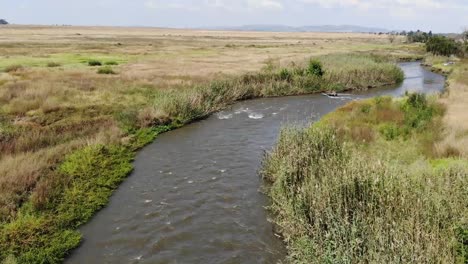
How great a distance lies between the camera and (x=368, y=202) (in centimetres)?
1213

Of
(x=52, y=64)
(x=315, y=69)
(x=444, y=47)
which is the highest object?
(x=444, y=47)

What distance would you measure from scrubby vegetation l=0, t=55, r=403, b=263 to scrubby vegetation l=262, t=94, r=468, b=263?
866cm

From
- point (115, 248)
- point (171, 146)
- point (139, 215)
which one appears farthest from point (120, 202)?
point (171, 146)

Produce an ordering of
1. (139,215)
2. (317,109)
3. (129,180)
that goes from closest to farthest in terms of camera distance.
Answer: (139,215) → (129,180) → (317,109)

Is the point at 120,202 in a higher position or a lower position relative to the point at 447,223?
lower

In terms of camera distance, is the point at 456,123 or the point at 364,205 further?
the point at 456,123

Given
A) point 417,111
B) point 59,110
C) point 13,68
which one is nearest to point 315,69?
point 417,111

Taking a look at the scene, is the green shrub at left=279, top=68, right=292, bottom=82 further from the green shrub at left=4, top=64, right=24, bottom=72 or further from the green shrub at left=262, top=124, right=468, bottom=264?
the green shrub at left=262, top=124, right=468, bottom=264

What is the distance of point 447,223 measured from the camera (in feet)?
35.4

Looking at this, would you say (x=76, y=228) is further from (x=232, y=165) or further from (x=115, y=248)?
(x=232, y=165)

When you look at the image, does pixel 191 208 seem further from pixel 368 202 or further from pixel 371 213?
pixel 371 213

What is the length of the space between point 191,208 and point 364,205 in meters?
8.36

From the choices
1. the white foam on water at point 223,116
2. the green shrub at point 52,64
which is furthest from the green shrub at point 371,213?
the green shrub at point 52,64

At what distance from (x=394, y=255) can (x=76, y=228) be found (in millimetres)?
12407
